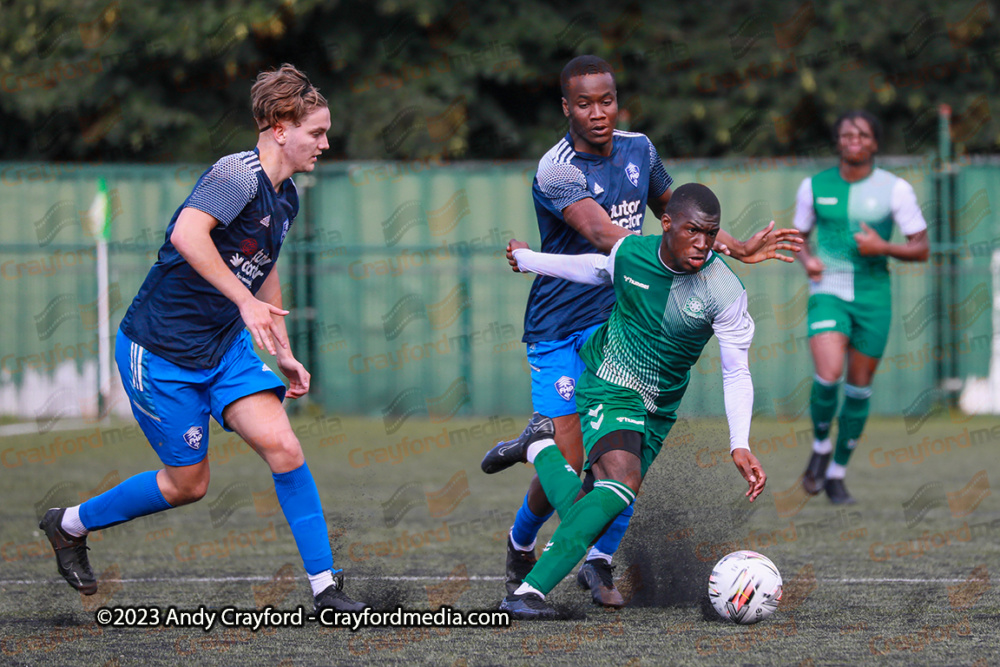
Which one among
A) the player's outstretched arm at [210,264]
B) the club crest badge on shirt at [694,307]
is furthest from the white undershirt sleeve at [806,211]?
the player's outstretched arm at [210,264]

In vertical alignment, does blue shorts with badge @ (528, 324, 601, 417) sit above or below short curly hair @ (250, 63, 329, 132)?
below

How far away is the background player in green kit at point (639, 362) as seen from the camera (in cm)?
472

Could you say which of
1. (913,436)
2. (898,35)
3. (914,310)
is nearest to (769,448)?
(913,436)

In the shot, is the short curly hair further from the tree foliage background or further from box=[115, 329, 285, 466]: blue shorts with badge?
the tree foliage background

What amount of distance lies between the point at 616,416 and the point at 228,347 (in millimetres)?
1541

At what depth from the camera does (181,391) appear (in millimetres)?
5062

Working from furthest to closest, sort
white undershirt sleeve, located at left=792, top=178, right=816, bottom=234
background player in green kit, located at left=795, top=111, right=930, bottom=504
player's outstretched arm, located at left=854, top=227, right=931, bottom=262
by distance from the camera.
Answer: white undershirt sleeve, located at left=792, top=178, right=816, bottom=234 < background player in green kit, located at left=795, top=111, right=930, bottom=504 < player's outstretched arm, located at left=854, top=227, right=931, bottom=262

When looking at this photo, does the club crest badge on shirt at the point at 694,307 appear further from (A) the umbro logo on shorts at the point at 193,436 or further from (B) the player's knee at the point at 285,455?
(A) the umbro logo on shorts at the point at 193,436

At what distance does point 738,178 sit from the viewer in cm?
1533

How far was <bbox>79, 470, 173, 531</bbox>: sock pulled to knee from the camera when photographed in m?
5.24

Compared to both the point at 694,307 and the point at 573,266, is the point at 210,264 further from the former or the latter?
the point at 694,307

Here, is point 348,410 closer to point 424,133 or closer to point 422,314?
point 422,314

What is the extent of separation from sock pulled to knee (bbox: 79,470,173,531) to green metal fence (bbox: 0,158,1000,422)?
983 centimetres

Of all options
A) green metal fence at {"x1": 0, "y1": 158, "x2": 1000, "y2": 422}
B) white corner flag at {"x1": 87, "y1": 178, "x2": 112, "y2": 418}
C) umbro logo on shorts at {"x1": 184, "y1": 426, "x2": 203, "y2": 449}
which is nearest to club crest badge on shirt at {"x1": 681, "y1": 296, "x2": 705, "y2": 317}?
umbro logo on shorts at {"x1": 184, "y1": 426, "x2": 203, "y2": 449}
